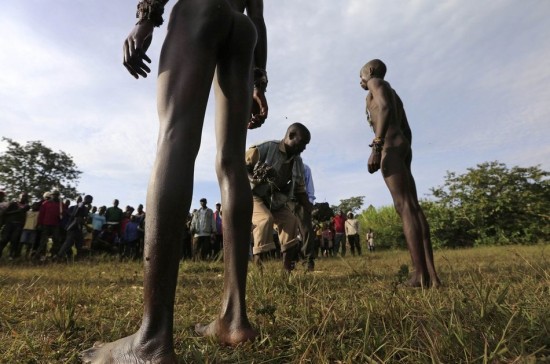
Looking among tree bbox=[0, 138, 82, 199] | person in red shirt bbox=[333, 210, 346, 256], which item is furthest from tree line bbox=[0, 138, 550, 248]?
tree bbox=[0, 138, 82, 199]

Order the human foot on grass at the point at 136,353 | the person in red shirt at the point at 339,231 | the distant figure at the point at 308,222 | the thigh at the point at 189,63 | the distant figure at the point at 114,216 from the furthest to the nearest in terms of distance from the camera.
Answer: the person in red shirt at the point at 339,231 → the distant figure at the point at 114,216 → the distant figure at the point at 308,222 → the thigh at the point at 189,63 → the human foot on grass at the point at 136,353

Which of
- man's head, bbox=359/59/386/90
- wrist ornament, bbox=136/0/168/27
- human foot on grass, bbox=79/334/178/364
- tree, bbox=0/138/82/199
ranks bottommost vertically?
human foot on grass, bbox=79/334/178/364

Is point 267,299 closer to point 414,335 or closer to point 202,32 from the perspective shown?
point 414,335

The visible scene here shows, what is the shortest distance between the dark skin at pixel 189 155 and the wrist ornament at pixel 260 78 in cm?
Answer: 33

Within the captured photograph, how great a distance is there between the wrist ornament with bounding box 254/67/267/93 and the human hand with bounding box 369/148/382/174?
2006 mm

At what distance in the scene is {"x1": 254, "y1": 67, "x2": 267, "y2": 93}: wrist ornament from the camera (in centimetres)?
223

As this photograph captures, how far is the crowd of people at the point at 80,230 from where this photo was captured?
31.4 ft

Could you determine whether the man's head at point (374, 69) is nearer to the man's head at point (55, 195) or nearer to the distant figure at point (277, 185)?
the distant figure at point (277, 185)

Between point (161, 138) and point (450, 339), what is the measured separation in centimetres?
128

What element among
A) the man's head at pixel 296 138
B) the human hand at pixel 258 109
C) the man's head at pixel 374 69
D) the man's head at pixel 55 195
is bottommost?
the human hand at pixel 258 109

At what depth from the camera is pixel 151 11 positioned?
5.38ft

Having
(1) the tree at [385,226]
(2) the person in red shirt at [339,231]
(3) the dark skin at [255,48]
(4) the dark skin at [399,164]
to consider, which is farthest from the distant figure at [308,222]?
(1) the tree at [385,226]

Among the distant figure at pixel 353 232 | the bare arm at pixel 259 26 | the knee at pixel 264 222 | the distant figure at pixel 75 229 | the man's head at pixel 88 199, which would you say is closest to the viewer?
the bare arm at pixel 259 26

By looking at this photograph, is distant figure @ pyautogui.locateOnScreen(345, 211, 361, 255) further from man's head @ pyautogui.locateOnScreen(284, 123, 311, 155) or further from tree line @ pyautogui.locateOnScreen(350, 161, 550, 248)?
man's head @ pyautogui.locateOnScreen(284, 123, 311, 155)
